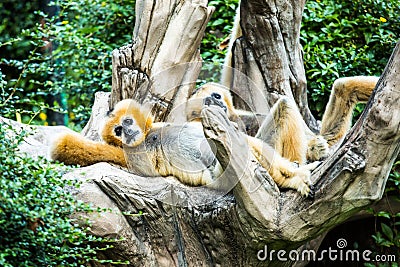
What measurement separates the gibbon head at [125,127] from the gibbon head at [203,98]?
25.1 inches

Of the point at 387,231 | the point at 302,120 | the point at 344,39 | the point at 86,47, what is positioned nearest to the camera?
the point at 302,120

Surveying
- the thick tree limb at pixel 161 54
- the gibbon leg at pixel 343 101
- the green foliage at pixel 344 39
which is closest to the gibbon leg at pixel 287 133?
the gibbon leg at pixel 343 101

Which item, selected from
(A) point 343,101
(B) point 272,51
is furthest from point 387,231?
(B) point 272,51

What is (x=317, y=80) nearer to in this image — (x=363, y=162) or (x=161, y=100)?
(x=161, y=100)

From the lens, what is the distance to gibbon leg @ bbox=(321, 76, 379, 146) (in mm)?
5551

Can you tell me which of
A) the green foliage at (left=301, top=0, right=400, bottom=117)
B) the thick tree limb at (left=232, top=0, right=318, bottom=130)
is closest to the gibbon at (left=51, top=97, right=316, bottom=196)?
the thick tree limb at (left=232, top=0, right=318, bottom=130)

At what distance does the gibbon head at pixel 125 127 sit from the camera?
5.52m

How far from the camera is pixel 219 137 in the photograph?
423 centimetres

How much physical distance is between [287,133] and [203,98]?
124 centimetres

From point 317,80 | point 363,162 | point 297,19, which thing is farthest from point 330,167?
point 317,80

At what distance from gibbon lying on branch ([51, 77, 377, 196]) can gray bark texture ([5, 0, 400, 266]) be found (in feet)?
0.65

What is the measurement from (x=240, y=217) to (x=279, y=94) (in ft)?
Result: 6.45

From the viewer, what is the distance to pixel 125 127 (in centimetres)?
552

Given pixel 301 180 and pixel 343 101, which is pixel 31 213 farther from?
pixel 343 101
